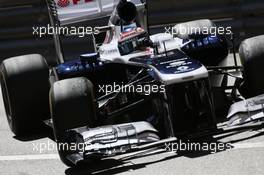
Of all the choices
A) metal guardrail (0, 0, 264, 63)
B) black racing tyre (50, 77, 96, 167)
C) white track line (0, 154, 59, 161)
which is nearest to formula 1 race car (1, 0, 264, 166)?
black racing tyre (50, 77, 96, 167)

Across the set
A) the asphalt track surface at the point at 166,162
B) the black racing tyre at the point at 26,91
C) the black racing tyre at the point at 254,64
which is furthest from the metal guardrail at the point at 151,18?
the asphalt track surface at the point at 166,162

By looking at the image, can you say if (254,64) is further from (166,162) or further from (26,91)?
(26,91)

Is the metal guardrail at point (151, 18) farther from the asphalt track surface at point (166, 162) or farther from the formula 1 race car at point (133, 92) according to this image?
the asphalt track surface at point (166, 162)

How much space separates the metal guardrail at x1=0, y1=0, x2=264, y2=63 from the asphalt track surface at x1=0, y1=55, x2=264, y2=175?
13.3ft

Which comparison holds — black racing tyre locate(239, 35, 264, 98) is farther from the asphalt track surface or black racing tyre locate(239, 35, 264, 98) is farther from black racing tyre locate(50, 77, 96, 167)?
black racing tyre locate(50, 77, 96, 167)

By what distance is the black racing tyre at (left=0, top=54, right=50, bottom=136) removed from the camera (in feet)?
26.6

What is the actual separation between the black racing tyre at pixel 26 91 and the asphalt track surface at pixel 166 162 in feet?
2.28

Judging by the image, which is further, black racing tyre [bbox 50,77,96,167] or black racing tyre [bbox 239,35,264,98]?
black racing tyre [bbox 239,35,264,98]

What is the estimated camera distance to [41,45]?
12.5 m

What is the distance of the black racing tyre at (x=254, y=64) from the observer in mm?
7523

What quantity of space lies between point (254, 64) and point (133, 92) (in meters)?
1.25

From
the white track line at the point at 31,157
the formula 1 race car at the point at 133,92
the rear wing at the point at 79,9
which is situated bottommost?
the white track line at the point at 31,157

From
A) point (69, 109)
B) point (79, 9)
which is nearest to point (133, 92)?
point (69, 109)

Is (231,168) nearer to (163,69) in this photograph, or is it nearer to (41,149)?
(163,69)
